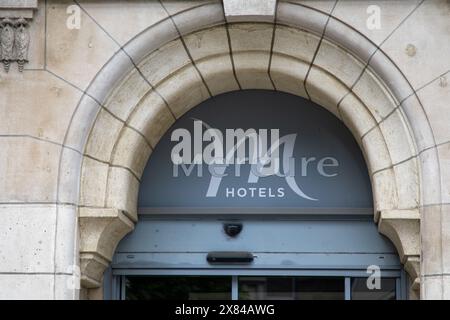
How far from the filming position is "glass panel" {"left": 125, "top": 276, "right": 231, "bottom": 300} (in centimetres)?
1219

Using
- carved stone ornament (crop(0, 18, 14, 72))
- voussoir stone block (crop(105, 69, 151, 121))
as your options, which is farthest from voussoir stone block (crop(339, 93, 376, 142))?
carved stone ornament (crop(0, 18, 14, 72))

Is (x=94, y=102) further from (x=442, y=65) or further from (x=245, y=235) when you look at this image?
(x=442, y=65)

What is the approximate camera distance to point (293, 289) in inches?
478

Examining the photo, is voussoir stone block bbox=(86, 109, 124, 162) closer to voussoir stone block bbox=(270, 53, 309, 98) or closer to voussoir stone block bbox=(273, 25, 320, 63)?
voussoir stone block bbox=(270, 53, 309, 98)

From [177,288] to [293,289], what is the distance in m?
1.22

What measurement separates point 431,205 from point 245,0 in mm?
2637

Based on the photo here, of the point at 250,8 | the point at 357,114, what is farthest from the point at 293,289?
the point at 250,8

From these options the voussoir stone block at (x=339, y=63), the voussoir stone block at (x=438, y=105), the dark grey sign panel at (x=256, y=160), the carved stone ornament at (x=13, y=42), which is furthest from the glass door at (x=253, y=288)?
the carved stone ornament at (x=13, y=42)

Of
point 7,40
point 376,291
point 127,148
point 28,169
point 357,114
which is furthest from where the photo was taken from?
point 376,291

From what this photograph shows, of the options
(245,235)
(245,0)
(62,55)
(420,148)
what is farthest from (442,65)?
(62,55)

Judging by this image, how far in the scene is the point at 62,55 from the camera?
1130 cm

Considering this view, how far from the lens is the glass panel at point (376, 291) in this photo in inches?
473

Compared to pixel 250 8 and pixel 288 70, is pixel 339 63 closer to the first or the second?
pixel 288 70
